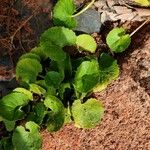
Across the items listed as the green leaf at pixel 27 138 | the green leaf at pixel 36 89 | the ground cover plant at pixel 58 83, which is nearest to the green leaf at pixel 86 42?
the ground cover plant at pixel 58 83

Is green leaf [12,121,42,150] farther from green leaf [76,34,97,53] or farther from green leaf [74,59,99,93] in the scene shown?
green leaf [76,34,97,53]

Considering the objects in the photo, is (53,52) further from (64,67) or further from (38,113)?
(38,113)

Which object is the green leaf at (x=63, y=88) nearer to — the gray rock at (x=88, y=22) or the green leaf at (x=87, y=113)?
the green leaf at (x=87, y=113)

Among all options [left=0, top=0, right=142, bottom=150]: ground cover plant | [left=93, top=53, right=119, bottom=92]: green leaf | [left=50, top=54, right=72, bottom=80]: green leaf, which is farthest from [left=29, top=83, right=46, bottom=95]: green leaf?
[left=93, top=53, right=119, bottom=92]: green leaf

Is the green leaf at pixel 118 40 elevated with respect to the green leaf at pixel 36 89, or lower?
elevated

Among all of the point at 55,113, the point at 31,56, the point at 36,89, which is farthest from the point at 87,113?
A: the point at 31,56

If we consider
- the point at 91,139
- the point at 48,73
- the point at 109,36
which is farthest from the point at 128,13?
the point at 91,139

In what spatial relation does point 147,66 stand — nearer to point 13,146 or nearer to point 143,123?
point 143,123
